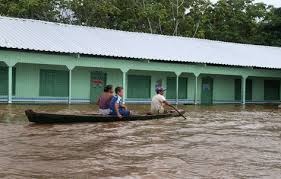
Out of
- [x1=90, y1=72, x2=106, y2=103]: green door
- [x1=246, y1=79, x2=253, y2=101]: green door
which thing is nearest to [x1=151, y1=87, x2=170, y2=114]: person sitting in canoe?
[x1=90, y1=72, x2=106, y2=103]: green door

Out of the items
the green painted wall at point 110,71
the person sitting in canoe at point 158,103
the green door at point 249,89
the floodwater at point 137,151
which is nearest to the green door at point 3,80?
the green painted wall at point 110,71

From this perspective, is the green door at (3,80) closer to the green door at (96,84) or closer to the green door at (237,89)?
the green door at (96,84)

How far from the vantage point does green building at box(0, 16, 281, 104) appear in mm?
23125

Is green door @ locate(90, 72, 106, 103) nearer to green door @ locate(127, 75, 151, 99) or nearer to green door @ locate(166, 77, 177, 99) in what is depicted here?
green door @ locate(127, 75, 151, 99)

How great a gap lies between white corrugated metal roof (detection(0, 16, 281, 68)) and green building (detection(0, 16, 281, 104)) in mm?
48

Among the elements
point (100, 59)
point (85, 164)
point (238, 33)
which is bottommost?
point (85, 164)

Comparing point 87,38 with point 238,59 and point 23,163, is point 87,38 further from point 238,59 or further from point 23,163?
point 23,163

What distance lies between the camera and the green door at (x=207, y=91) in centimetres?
3055

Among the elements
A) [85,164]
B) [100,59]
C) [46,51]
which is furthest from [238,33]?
[85,164]

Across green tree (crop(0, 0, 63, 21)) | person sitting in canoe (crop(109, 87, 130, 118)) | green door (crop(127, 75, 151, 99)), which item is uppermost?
green tree (crop(0, 0, 63, 21))

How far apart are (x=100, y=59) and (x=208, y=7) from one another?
20.8 meters

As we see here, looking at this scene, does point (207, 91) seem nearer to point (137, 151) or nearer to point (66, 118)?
point (66, 118)

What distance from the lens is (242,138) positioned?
1088 cm

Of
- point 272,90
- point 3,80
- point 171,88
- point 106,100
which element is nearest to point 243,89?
point 171,88
